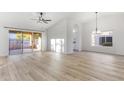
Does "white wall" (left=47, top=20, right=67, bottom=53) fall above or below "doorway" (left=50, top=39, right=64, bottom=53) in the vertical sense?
above

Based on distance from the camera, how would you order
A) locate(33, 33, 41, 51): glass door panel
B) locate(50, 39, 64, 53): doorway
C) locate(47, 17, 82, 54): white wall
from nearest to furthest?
locate(47, 17, 82, 54): white wall, locate(50, 39, 64, 53): doorway, locate(33, 33, 41, 51): glass door panel

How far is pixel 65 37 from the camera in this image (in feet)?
29.1

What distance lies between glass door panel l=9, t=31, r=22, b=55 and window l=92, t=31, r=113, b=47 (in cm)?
696

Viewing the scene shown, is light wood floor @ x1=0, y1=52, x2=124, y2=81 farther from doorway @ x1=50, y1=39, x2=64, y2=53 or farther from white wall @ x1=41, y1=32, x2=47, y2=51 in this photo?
white wall @ x1=41, y1=32, x2=47, y2=51

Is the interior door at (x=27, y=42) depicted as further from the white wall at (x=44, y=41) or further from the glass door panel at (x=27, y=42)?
the white wall at (x=44, y=41)

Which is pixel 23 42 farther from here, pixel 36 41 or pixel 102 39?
pixel 102 39

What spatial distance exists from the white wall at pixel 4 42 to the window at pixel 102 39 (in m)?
7.27

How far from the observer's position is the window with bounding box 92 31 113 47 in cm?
897

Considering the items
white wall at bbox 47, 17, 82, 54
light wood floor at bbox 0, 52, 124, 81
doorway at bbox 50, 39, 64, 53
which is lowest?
light wood floor at bbox 0, 52, 124, 81

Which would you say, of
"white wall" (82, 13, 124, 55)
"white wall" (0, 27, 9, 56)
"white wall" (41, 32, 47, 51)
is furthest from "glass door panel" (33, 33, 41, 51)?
"white wall" (82, 13, 124, 55)

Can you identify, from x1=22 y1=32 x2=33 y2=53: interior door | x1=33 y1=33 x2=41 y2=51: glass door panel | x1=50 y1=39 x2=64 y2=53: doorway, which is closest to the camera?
x1=50 y1=39 x2=64 y2=53: doorway

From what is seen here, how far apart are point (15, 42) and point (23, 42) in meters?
0.71

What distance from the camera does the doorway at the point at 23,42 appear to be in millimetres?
9031
